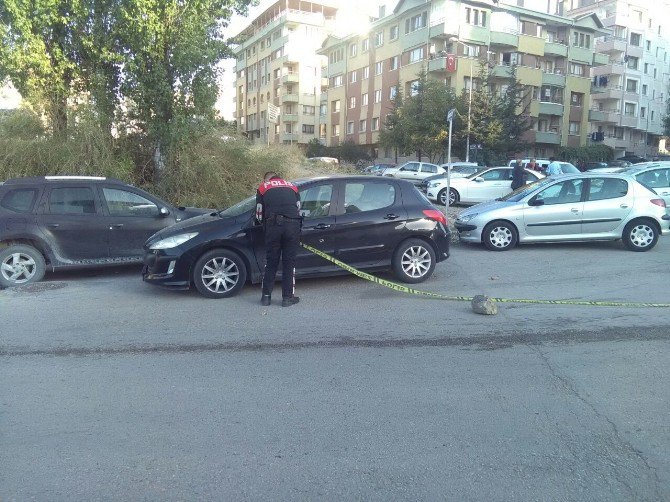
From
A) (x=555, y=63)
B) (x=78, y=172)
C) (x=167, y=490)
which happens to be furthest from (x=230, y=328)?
(x=555, y=63)

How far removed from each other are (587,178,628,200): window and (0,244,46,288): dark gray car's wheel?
980 centimetres

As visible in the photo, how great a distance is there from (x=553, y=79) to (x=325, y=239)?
1962 inches

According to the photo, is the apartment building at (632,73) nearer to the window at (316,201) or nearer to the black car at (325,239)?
the black car at (325,239)

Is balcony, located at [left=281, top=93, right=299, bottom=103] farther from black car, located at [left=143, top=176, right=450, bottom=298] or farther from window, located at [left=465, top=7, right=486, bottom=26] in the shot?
black car, located at [left=143, top=176, right=450, bottom=298]

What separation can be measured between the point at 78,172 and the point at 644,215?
12394 mm

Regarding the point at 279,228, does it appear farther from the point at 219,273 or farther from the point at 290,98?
the point at 290,98

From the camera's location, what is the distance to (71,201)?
938 centimetres

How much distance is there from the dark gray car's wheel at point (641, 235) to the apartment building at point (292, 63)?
5437 cm

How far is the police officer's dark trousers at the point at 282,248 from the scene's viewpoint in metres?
7.43

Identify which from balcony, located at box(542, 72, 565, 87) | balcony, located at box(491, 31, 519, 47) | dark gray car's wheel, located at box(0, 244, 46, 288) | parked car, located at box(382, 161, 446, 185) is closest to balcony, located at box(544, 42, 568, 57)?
balcony, located at box(542, 72, 565, 87)

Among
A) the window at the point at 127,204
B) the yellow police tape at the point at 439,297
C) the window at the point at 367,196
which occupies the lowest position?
the yellow police tape at the point at 439,297

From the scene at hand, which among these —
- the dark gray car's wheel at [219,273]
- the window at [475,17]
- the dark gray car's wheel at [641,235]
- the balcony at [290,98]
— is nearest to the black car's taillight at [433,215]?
the dark gray car's wheel at [219,273]

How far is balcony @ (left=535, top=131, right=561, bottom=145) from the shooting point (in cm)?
5225

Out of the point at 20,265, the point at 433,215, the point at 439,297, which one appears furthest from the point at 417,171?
the point at 20,265
